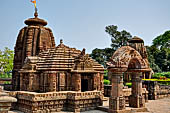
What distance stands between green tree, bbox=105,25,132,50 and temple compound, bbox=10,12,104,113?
29524 mm

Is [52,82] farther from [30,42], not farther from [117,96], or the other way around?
[30,42]

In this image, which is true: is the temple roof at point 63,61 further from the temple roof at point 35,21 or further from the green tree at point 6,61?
the green tree at point 6,61

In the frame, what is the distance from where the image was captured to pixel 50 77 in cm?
1410

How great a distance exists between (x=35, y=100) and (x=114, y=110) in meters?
5.00

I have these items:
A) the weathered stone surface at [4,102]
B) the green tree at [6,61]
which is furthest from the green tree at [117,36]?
the weathered stone surface at [4,102]

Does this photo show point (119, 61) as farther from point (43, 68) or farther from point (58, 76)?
point (43, 68)

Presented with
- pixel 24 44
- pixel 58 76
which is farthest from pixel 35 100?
pixel 24 44

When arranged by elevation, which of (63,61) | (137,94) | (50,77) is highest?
(63,61)

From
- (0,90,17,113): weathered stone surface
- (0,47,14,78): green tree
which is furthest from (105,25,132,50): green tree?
(0,90,17,113): weathered stone surface

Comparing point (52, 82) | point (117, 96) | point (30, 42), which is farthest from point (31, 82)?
point (117, 96)

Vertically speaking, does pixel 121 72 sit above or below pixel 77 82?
above

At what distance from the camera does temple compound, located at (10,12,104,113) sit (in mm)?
12328

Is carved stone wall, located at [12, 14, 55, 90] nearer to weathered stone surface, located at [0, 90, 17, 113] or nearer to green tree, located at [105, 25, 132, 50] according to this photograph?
weathered stone surface, located at [0, 90, 17, 113]

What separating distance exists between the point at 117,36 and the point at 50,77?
34917 millimetres
